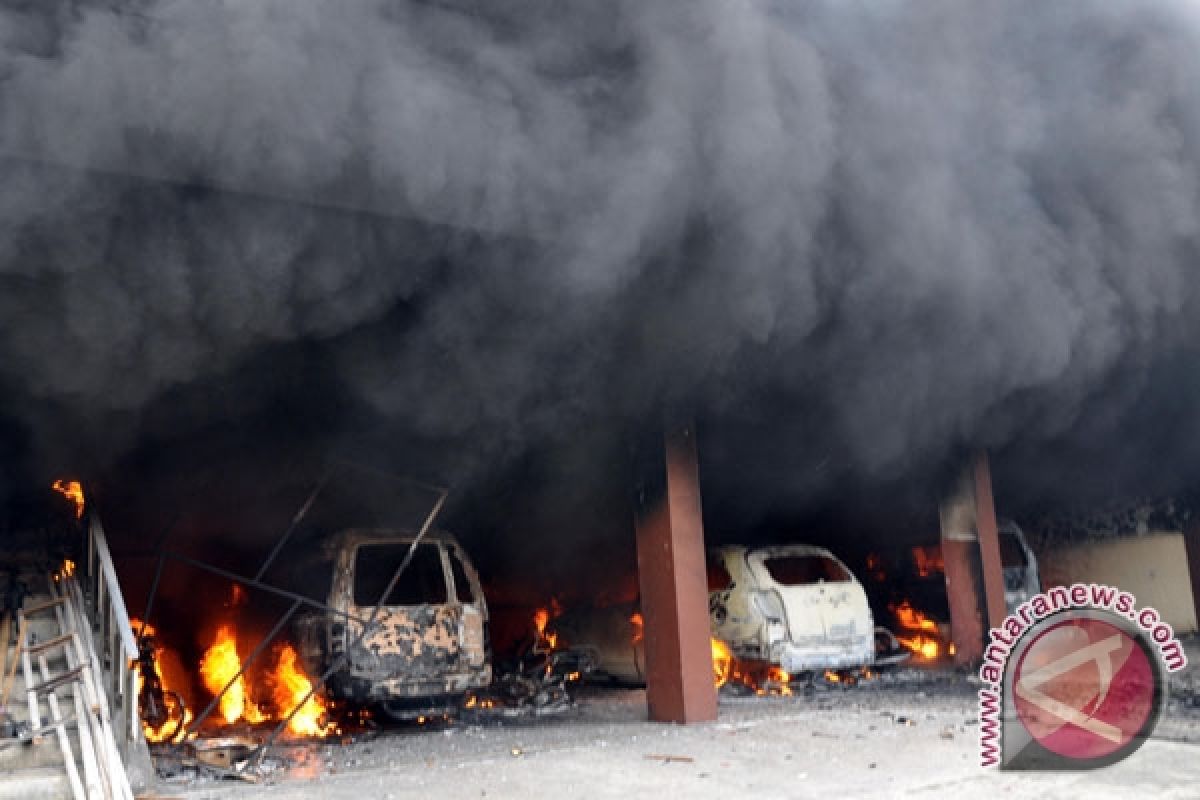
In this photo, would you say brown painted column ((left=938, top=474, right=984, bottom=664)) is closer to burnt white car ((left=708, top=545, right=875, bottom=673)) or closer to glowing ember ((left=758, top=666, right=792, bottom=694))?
burnt white car ((left=708, top=545, right=875, bottom=673))

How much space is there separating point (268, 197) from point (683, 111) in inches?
113

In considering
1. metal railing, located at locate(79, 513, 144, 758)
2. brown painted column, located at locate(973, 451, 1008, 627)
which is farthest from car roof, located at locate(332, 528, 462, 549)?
brown painted column, located at locate(973, 451, 1008, 627)

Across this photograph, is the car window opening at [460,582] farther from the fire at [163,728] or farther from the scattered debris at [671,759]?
the scattered debris at [671,759]

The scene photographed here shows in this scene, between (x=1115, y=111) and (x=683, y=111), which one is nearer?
(x=683, y=111)

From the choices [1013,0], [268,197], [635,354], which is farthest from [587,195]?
[1013,0]

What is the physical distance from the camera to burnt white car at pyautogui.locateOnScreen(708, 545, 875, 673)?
30.2ft

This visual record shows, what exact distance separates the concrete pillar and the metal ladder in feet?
25.5

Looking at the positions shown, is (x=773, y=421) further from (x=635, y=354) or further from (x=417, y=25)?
(x=417, y=25)

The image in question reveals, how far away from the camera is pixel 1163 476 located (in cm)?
1252

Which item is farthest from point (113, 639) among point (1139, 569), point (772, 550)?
point (1139, 569)

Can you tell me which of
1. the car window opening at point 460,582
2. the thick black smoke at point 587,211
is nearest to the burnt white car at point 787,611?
the thick black smoke at point 587,211

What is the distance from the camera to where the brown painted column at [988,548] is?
10164mm

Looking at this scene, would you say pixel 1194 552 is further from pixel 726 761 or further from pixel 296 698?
pixel 296 698

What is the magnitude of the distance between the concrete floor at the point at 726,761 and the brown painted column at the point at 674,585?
256 millimetres
